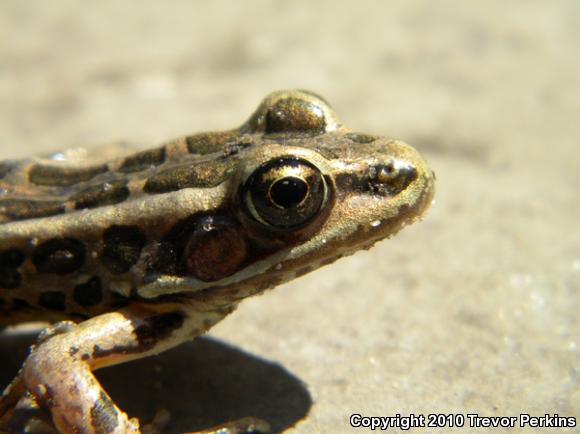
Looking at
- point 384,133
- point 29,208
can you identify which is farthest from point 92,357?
point 384,133

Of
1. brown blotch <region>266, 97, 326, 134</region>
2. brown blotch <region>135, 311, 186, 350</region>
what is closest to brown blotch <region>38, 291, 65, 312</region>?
brown blotch <region>135, 311, 186, 350</region>

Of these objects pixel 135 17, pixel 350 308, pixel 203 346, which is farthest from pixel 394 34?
pixel 203 346

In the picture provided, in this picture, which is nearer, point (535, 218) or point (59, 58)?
point (535, 218)

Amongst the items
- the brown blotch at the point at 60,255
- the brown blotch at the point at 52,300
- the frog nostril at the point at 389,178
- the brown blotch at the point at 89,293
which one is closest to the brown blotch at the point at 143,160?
the brown blotch at the point at 60,255

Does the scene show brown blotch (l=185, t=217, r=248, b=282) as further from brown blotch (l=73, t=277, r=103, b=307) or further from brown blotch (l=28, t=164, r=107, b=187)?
brown blotch (l=28, t=164, r=107, b=187)

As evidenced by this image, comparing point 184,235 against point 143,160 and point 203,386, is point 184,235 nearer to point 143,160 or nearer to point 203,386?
point 143,160

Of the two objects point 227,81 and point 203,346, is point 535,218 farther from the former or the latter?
point 227,81
